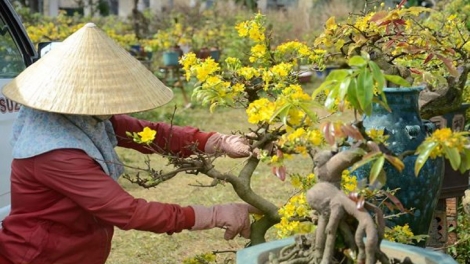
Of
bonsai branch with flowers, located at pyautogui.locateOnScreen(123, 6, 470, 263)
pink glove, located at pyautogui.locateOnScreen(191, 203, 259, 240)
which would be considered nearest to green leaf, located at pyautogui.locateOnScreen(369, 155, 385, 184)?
bonsai branch with flowers, located at pyautogui.locateOnScreen(123, 6, 470, 263)

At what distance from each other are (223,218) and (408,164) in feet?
3.23

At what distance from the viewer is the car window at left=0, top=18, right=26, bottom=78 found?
4.23 meters

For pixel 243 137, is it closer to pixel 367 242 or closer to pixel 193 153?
pixel 193 153

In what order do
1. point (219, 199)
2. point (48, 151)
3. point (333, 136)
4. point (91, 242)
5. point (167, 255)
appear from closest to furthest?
point (333, 136) → point (48, 151) → point (91, 242) → point (167, 255) → point (219, 199)

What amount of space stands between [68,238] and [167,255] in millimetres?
2251

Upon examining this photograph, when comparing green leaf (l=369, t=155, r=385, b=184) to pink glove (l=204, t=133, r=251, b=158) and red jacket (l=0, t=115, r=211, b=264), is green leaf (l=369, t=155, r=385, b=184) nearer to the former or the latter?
red jacket (l=0, t=115, r=211, b=264)

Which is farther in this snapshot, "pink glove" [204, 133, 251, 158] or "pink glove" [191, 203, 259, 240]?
"pink glove" [204, 133, 251, 158]

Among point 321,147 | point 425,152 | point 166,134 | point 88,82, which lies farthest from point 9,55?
point 425,152

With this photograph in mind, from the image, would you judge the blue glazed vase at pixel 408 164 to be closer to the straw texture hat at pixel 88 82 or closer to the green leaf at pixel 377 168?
the straw texture hat at pixel 88 82

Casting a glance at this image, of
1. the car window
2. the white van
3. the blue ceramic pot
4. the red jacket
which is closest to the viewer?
the blue ceramic pot

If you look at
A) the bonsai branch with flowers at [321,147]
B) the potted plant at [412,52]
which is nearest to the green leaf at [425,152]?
the bonsai branch with flowers at [321,147]

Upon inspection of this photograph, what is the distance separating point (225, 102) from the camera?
3.21m

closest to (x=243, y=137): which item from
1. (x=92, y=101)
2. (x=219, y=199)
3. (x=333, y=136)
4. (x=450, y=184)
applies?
(x=92, y=101)

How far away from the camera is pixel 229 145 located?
128 inches
